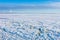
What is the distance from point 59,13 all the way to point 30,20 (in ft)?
1.11

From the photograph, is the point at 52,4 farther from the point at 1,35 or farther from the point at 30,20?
the point at 1,35

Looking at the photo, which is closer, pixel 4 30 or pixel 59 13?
pixel 59 13

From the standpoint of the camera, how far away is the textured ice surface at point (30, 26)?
1515mm

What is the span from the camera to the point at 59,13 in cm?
152

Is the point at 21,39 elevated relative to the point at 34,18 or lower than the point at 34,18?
lower

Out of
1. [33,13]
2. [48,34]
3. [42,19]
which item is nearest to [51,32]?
[48,34]

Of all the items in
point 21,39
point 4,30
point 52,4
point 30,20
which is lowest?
point 21,39

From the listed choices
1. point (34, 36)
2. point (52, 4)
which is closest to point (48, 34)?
point (34, 36)

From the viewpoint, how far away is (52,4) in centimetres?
147

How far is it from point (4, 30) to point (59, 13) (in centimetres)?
69

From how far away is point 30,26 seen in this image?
163 cm

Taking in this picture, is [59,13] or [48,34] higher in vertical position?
[59,13]

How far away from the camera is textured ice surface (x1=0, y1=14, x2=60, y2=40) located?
1.51 m

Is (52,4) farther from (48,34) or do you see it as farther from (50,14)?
(48,34)
